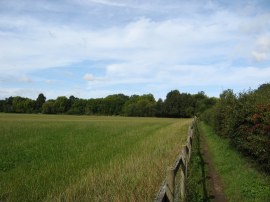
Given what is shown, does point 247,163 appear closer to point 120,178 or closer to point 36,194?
point 120,178

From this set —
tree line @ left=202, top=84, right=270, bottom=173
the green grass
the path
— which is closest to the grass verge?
the path

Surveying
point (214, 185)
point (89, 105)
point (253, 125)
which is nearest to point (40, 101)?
point (89, 105)

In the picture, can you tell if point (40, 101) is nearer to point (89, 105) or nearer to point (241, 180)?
point (89, 105)

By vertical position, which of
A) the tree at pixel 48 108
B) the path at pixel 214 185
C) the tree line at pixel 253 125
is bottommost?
the path at pixel 214 185

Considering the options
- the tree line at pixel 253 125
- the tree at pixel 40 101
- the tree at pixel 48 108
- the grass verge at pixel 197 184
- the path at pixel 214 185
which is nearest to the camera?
the grass verge at pixel 197 184

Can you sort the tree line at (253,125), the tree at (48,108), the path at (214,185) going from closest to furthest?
the path at (214,185) → the tree line at (253,125) → the tree at (48,108)

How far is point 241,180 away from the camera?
13.1 meters

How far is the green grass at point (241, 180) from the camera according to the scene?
36.4 feet

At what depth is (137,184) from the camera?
33.4ft

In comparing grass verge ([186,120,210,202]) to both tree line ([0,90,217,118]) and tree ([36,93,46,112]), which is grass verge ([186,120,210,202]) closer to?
tree line ([0,90,217,118])

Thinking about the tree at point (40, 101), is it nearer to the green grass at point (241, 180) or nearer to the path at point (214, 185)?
the green grass at point (241, 180)

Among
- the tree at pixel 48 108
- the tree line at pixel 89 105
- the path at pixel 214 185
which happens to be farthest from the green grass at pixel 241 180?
the tree at pixel 48 108

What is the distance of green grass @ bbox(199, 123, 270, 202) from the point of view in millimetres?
11102

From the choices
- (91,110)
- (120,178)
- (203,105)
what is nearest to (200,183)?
(120,178)
